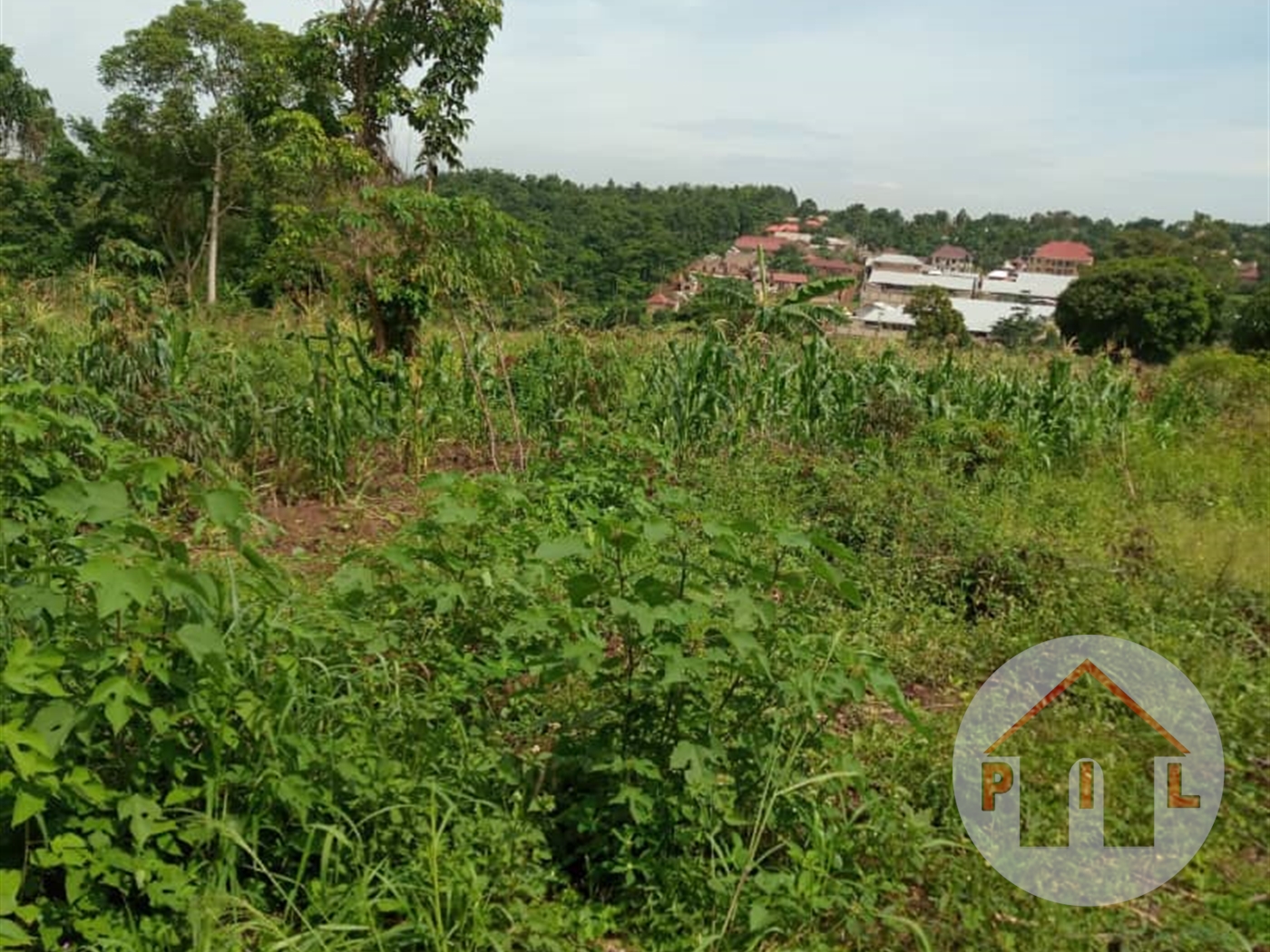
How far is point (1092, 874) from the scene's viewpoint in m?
2.28

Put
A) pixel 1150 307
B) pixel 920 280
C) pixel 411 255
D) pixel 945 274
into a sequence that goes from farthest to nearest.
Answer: pixel 945 274, pixel 920 280, pixel 1150 307, pixel 411 255

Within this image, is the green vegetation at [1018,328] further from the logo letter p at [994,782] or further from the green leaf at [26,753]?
the green leaf at [26,753]

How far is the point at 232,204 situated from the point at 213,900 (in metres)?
21.6

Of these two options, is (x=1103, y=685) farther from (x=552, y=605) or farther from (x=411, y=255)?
(x=411, y=255)

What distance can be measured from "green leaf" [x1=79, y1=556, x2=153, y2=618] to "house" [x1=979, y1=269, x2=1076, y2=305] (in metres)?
57.4

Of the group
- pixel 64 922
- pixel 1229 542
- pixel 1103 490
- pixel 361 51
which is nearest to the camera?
pixel 64 922

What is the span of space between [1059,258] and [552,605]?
3735 inches

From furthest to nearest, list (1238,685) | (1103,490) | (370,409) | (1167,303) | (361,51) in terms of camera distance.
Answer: (1167,303), (361,51), (1103,490), (370,409), (1238,685)

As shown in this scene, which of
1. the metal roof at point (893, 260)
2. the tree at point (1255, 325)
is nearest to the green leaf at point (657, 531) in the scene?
the tree at point (1255, 325)

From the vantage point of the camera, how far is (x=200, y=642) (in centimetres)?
169

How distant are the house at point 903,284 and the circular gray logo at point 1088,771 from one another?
155ft

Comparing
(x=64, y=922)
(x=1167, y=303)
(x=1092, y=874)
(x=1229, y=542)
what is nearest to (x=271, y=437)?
(x=64, y=922)

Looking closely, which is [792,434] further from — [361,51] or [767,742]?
[361,51]

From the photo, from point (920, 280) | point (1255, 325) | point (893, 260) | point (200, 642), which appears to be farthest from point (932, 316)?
point (893, 260)
